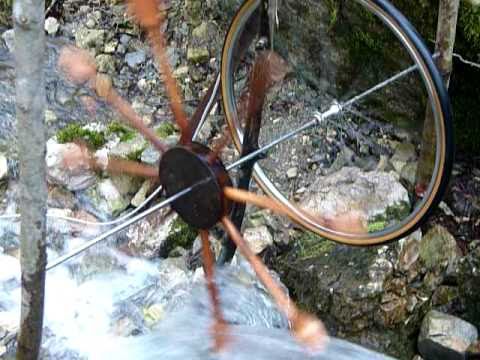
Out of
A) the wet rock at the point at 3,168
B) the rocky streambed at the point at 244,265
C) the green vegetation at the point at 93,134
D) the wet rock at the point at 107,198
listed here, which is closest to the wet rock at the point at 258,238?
the rocky streambed at the point at 244,265

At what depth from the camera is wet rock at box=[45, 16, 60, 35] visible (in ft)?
12.4

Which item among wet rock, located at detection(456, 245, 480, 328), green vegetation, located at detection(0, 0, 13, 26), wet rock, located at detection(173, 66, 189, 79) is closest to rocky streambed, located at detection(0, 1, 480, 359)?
wet rock, located at detection(456, 245, 480, 328)

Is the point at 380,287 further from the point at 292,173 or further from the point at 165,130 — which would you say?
the point at 165,130

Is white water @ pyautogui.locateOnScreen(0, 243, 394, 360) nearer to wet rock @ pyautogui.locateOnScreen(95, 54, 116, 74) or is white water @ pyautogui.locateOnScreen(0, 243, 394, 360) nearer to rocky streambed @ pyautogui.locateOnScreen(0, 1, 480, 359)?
rocky streambed @ pyautogui.locateOnScreen(0, 1, 480, 359)

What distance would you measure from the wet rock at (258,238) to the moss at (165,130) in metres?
0.66

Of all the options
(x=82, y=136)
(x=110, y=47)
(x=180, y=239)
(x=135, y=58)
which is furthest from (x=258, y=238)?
(x=110, y=47)

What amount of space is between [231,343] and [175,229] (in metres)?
0.75

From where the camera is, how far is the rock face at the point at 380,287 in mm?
2496

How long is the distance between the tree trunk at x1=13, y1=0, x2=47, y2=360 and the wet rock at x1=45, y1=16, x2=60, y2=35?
226 centimetres

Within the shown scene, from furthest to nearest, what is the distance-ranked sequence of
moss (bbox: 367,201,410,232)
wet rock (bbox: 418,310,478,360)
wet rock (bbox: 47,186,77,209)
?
wet rock (bbox: 47,186,77,209), moss (bbox: 367,201,410,232), wet rock (bbox: 418,310,478,360)

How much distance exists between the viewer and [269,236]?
271 centimetres

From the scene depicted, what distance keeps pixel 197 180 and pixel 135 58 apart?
1792 millimetres

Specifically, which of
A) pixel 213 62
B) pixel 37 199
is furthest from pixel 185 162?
pixel 213 62

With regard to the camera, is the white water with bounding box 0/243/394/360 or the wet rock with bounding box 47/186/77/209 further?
the wet rock with bounding box 47/186/77/209
